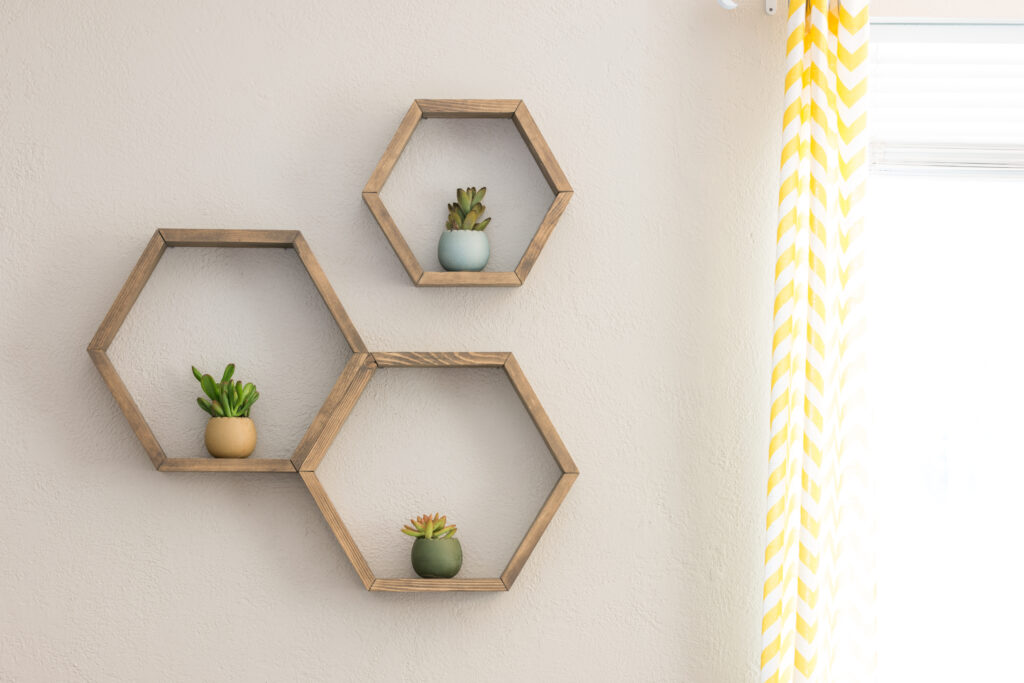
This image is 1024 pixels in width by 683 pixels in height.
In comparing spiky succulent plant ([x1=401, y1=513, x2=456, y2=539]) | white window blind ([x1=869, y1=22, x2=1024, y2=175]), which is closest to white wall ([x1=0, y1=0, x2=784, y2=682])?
spiky succulent plant ([x1=401, y1=513, x2=456, y2=539])

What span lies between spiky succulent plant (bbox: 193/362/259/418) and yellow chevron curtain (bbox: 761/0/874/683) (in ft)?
2.96

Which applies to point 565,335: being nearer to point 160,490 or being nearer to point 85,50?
point 160,490

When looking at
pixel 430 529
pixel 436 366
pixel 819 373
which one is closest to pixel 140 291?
pixel 436 366

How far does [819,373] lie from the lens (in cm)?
136

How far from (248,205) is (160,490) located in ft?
1.75

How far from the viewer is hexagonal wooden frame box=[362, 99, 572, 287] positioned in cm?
140

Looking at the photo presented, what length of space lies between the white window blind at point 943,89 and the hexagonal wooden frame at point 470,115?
0.66m

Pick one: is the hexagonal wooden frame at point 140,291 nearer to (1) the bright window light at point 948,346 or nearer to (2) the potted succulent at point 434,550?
→ (2) the potted succulent at point 434,550

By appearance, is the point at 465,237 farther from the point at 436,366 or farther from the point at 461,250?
the point at 436,366

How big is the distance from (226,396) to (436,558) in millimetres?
452

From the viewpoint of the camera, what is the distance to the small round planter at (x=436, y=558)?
136 centimetres

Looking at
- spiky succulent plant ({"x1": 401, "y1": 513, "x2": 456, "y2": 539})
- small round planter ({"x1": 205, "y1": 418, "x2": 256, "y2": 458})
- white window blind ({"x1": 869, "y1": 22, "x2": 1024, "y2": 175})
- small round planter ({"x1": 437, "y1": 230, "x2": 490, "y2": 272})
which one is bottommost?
spiky succulent plant ({"x1": 401, "y1": 513, "x2": 456, "y2": 539})

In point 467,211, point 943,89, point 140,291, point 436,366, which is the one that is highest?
point 943,89

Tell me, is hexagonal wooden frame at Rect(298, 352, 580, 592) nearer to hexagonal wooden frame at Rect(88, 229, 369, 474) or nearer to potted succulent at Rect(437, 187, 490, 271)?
hexagonal wooden frame at Rect(88, 229, 369, 474)
